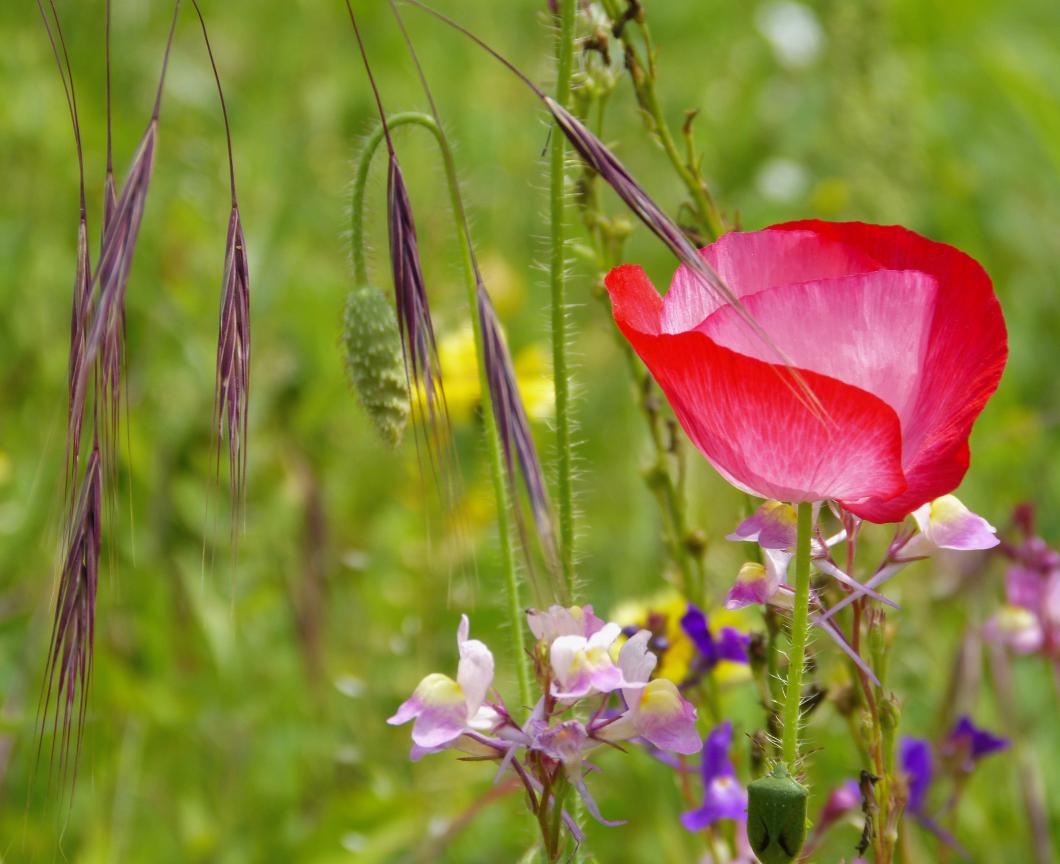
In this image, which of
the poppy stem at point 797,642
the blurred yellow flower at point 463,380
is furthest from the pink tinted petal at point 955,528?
the blurred yellow flower at point 463,380

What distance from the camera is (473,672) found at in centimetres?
64

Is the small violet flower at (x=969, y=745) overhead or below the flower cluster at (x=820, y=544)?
below

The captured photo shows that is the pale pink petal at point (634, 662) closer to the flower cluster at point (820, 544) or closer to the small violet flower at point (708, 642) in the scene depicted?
the flower cluster at point (820, 544)

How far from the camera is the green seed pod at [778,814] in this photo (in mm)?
582

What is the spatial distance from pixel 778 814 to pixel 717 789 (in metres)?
0.34

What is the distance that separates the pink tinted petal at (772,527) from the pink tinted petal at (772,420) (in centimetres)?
4

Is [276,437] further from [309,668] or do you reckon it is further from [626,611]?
[626,611]

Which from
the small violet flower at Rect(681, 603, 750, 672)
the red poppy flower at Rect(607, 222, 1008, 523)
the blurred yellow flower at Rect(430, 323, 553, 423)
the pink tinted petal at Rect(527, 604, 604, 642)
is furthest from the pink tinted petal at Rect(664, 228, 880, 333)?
the blurred yellow flower at Rect(430, 323, 553, 423)

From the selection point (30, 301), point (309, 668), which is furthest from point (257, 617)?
point (30, 301)

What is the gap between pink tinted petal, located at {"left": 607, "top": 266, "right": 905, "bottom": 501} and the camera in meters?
0.57

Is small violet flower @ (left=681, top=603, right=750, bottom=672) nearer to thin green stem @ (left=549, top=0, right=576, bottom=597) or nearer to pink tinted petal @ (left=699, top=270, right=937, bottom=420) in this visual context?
thin green stem @ (left=549, top=0, right=576, bottom=597)

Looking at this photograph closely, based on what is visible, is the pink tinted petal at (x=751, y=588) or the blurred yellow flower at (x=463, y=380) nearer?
the pink tinted petal at (x=751, y=588)

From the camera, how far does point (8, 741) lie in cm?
138

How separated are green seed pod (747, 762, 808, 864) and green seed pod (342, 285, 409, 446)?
0.94 ft
